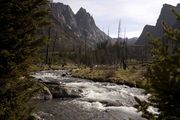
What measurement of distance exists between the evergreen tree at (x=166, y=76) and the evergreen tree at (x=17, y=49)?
19.1ft

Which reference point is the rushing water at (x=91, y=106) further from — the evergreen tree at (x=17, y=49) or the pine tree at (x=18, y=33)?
the pine tree at (x=18, y=33)

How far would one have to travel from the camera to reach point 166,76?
799cm

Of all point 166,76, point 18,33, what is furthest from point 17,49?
point 166,76

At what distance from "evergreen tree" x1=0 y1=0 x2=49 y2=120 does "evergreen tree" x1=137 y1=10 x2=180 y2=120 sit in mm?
5817

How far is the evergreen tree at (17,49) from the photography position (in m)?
12.7

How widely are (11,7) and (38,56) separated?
2.22 meters

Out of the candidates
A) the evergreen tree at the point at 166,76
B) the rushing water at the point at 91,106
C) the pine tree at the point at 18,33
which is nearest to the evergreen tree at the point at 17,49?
the pine tree at the point at 18,33

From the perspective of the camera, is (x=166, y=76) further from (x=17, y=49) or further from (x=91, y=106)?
(x=91, y=106)

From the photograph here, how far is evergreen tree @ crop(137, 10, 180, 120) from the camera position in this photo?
7938 millimetres

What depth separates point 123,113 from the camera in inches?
1243

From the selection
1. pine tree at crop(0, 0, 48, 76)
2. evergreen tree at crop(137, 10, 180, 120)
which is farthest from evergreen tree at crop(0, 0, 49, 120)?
evergreen tree at crop(137, 10, 180, 120)

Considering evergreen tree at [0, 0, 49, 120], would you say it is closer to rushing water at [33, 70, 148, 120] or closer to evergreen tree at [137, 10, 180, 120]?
evergreen tree at [137, 10, 180, 120]

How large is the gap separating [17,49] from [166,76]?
665 cm

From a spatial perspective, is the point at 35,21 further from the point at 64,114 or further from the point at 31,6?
the point at 64,114
